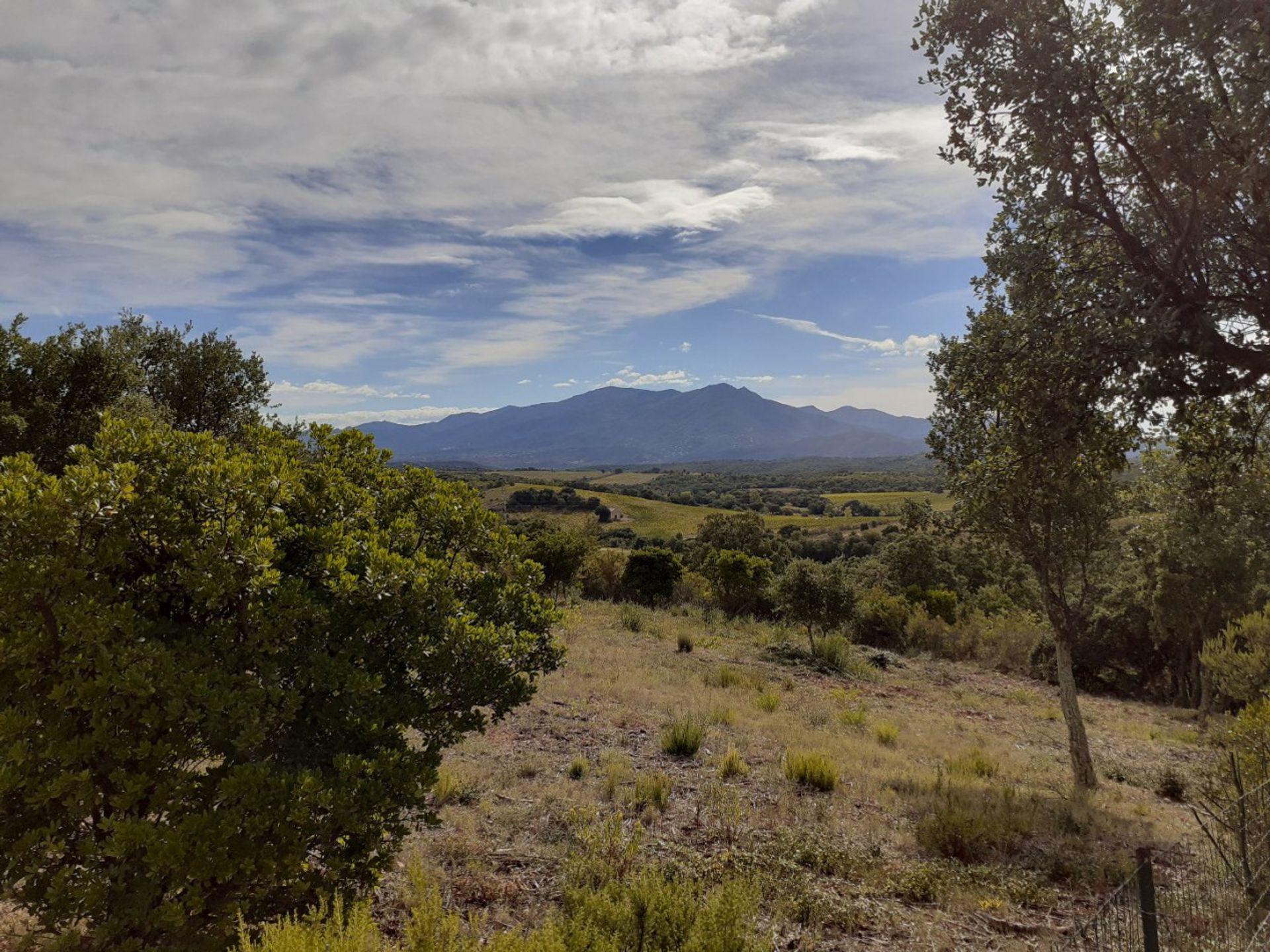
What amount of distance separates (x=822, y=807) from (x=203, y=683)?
8513 mm

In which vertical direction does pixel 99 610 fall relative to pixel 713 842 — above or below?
above

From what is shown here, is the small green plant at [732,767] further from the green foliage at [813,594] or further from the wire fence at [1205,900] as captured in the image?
the green foliage at [813,594]

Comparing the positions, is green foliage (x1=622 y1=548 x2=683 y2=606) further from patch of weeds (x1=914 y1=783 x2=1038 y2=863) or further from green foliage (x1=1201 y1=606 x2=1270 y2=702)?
patch of weeds (x1=914 y1=783 x2=1038 y2=863)

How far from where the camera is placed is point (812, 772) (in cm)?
1028

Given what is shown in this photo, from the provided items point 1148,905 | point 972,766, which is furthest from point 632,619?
point 1148,905

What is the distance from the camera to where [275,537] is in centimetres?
441

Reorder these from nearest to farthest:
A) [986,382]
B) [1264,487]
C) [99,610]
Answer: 1. [99,610]
2. [986,382]
3. [1264,487]

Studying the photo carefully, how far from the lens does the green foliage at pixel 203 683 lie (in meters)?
3.55

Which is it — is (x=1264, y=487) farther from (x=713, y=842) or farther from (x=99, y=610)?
(x=99, y=610)

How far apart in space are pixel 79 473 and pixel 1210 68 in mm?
10049

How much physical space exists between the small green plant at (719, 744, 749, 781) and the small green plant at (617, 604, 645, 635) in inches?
657

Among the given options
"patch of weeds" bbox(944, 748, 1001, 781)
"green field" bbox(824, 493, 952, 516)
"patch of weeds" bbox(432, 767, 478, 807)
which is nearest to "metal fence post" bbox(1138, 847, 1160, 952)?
"patch of weeds" bbox(432, 767, 478, 807)

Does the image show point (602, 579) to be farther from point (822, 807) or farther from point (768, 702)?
point (822, 807)

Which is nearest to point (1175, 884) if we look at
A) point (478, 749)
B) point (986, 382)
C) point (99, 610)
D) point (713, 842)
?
point (713, 842)
